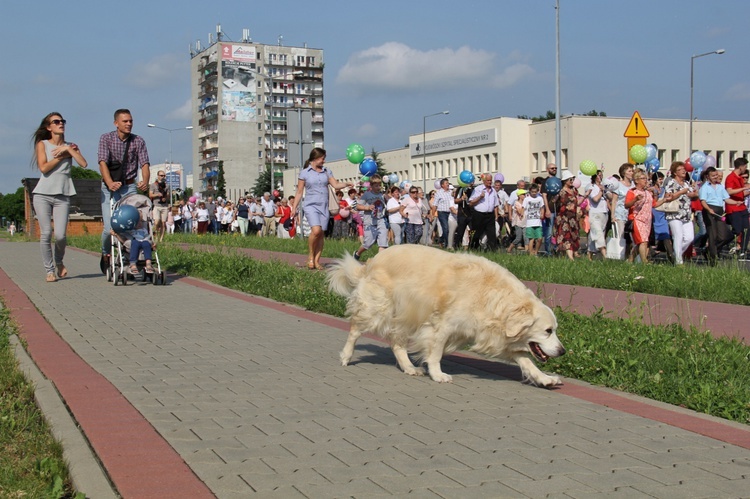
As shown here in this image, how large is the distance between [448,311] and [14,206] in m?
162

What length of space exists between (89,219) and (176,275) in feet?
77.9

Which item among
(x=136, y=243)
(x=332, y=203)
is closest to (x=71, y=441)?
(x=136, y=243)

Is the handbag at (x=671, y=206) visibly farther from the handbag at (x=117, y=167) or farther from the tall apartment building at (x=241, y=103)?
the tall apartment building at (x=241, y=103)

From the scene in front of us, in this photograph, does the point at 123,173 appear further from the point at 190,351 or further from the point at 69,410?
the point at 69,410

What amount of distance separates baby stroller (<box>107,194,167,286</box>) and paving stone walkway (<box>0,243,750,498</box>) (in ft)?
13.9

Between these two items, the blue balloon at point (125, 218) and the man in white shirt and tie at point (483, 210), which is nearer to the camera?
the blue balloon at point (125, 218)

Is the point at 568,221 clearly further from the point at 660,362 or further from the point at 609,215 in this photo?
the point at 660,362

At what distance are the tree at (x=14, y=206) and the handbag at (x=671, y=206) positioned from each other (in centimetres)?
14467

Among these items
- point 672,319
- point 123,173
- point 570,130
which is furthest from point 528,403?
point 570,130

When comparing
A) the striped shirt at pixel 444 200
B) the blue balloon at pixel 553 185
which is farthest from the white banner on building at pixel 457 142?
the blue balloon at pixel 553 185

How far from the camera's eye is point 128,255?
43.5 feet

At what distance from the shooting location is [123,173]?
13.0 metres

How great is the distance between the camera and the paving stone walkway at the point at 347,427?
4.13 meters

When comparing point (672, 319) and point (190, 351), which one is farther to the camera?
point (672, 319)
